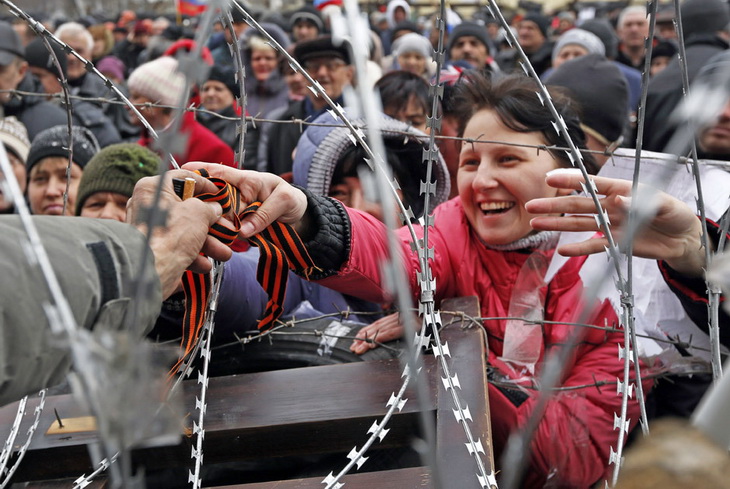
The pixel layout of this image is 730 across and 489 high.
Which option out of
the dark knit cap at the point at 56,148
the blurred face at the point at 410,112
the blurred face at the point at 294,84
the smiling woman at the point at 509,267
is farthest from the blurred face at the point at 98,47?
the smiling woman at the point at 509,267

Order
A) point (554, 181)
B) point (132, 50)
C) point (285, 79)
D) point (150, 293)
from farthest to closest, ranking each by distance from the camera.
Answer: point (132, 50), point (285, 79), point (554, 181), point (150, 293)

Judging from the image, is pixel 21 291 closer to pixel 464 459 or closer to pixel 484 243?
pixel 464 459

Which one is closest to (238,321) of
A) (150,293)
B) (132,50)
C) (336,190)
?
(336,190)

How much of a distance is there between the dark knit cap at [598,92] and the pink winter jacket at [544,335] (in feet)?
2.87

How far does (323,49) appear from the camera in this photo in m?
4.26

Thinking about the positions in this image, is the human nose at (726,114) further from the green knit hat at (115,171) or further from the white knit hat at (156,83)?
the white knit hat at (156,83)

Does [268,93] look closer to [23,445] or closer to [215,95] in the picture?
[215,95]

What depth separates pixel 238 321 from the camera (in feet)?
7.09

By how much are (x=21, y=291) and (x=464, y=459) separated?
777 millimetres

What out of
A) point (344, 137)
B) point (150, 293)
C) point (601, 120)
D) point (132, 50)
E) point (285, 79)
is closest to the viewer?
point (150, 293)

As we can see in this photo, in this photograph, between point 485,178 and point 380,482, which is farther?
point 485,178

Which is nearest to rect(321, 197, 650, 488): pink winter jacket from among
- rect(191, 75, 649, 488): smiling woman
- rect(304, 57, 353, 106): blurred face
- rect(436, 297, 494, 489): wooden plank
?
rect(191, 75, 649, 488): smiling woman

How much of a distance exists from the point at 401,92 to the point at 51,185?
1.49m

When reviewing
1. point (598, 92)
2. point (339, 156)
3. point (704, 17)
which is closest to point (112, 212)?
point (339, 156)
